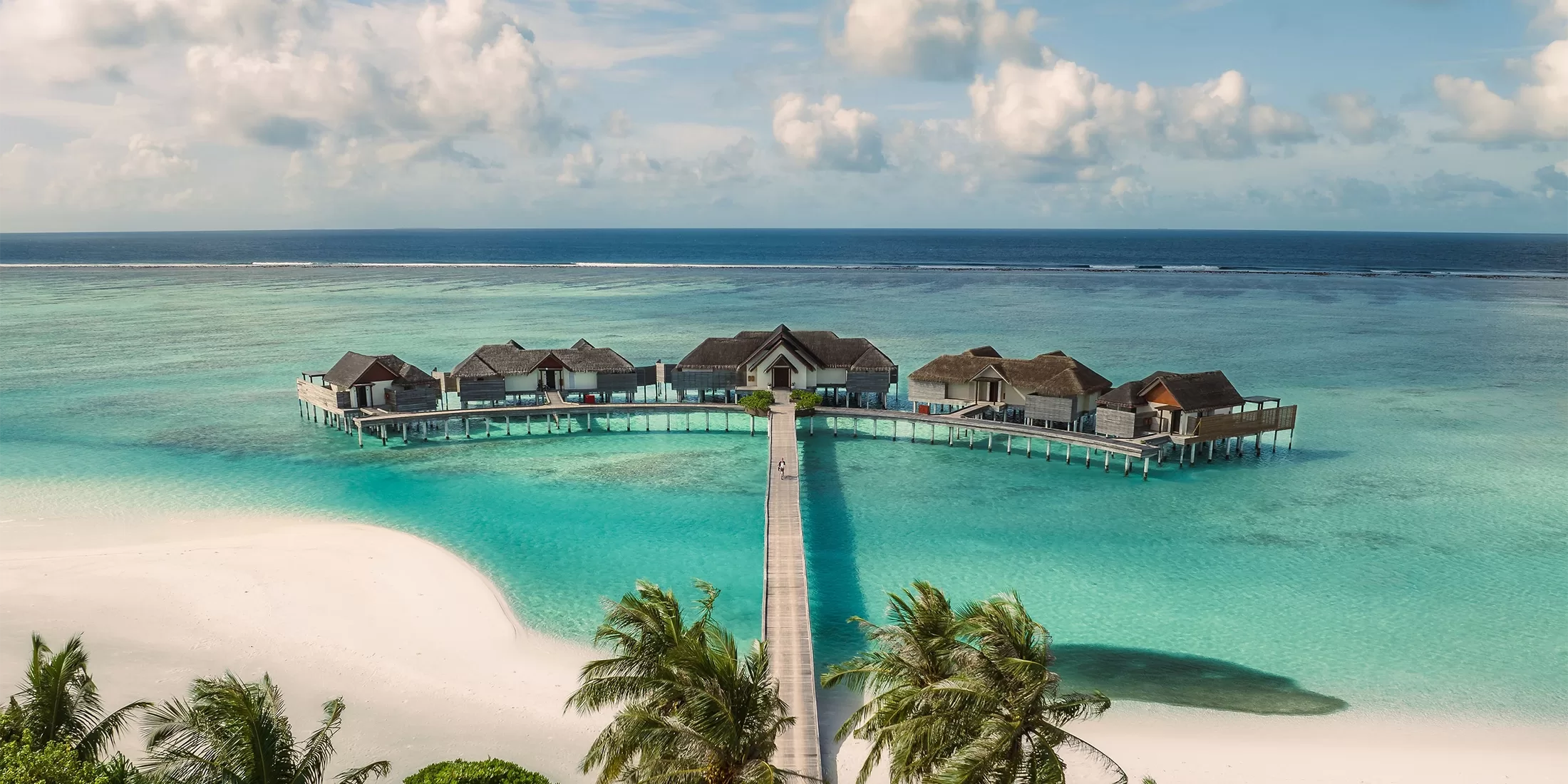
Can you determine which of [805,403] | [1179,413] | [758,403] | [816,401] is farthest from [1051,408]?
[758,403]

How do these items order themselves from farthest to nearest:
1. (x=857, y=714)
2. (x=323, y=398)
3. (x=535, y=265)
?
(x=535, y=265), (x=323, y=398), (x=857, y=714)

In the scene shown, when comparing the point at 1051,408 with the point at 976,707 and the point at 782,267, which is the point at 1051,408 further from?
the point at 782,267

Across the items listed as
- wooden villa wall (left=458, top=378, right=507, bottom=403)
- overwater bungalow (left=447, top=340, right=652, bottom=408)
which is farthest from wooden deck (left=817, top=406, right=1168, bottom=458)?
wooden villa wall (left=458, top=378, right=507, bottom=403)

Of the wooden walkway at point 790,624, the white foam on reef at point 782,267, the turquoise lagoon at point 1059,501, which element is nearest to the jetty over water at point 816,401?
the turquoise lagoon at point 1059,501

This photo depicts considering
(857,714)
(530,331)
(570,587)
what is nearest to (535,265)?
(530,331)

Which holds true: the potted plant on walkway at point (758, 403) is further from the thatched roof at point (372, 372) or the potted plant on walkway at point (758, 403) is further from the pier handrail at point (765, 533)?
the thatched roof at point (372, 372)

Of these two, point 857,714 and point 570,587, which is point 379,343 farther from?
point 857,714
